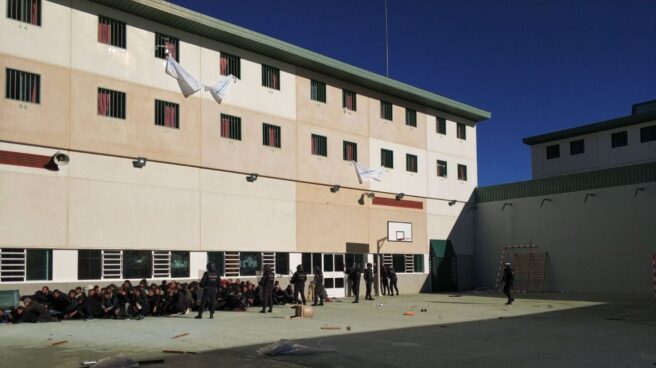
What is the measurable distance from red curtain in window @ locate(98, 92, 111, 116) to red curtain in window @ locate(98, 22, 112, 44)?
2.08m

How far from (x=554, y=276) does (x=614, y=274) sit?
367 centimetres

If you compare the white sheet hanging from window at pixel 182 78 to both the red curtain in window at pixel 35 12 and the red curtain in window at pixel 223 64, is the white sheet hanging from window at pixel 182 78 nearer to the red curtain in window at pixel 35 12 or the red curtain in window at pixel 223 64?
the red curtain in window at pixel 223 64

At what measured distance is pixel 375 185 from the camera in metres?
35.5

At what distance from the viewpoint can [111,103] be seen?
2455 centimetres

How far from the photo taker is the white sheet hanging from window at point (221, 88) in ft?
91.6

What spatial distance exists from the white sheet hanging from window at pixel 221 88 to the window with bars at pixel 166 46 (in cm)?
198

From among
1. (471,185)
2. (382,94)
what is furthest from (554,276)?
(382,94)

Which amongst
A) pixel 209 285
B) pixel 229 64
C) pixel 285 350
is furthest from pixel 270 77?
pixel 285 350

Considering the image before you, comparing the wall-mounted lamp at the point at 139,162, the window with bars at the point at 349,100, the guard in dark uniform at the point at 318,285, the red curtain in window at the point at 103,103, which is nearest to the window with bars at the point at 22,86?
the red curtain in window at the point at 103,103

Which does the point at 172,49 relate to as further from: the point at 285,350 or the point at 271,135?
the point at 285,350

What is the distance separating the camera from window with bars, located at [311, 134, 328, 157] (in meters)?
32.5

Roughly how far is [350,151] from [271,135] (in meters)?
5.70

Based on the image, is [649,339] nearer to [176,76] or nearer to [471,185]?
[176,76]

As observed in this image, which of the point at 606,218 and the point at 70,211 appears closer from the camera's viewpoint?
the point at 70,211
